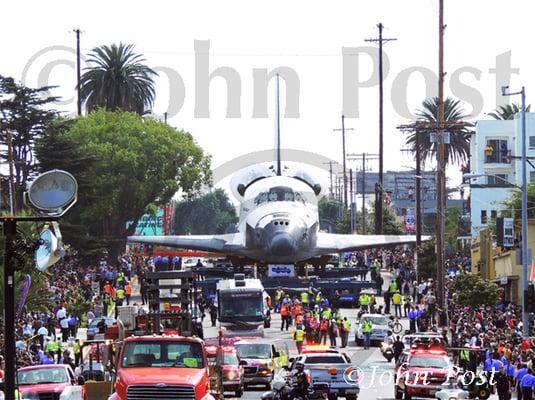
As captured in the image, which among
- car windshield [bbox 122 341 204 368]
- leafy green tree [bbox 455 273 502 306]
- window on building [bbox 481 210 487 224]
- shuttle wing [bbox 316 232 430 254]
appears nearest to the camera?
car windshield [bbox 122 341 204 368]

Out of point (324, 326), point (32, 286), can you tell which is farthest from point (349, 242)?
point (32, 286)

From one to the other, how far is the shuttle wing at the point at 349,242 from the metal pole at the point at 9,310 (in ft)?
184

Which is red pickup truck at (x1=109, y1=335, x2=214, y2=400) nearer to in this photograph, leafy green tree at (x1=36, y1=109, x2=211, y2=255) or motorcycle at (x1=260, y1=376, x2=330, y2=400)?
motorcycle at (x1=260, y1=376, x2=330, y2=400)

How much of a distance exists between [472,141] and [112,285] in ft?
201

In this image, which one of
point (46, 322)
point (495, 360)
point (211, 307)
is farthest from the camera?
point (211, 307)

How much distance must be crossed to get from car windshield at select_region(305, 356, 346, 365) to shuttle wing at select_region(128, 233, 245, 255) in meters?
41.2

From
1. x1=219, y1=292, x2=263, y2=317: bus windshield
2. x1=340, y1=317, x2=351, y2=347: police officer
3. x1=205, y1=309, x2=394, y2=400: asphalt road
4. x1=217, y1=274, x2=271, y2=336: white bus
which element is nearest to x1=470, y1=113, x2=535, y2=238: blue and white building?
x1=205, y1=309, x2=394, y2=400: asphalt road

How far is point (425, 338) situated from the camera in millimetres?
39250

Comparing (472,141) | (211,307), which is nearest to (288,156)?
(472,141)

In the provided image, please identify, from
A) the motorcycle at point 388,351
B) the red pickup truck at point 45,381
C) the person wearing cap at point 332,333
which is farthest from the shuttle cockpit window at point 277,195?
the red pickup truck at point 45,381

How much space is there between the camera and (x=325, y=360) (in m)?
35.1

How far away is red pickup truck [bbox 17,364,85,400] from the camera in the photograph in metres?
29.4

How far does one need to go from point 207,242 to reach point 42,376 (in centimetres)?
5095

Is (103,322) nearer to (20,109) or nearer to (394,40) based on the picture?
(20,109)
